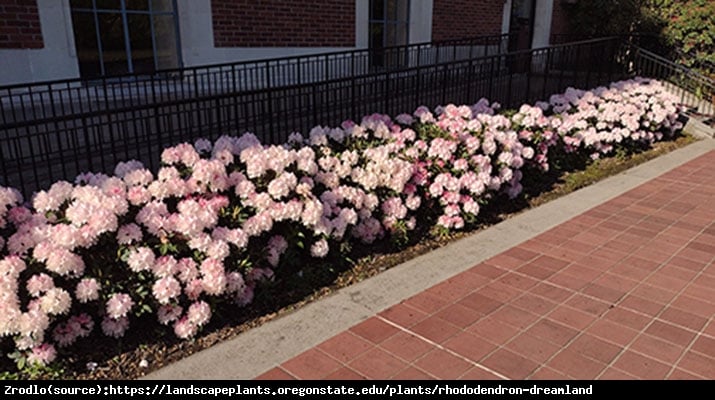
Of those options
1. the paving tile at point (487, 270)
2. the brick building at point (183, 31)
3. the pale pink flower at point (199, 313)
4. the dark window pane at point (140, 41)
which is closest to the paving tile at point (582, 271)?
the paving tile at point (487, 270)

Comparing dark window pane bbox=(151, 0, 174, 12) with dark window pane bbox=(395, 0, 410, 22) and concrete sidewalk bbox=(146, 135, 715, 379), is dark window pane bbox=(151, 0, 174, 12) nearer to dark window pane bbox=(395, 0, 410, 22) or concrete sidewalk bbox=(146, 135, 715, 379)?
dark window pane bbox=(395, 0, 410, 22)

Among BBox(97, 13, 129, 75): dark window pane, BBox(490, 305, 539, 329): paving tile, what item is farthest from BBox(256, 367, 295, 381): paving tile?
BBox(97, 13, 129, 75): dark window pane

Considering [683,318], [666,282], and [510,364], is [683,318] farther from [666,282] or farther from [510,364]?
[510,364]

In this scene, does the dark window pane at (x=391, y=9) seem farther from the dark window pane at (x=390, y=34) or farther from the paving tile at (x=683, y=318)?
the paving tile at (x=683, y=318)

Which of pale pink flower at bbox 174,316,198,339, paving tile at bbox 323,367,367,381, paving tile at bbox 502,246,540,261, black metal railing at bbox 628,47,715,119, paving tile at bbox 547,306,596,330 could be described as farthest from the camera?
black metal railing at bbox 628,47,715,119

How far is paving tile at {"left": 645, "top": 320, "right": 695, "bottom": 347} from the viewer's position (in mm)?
3252

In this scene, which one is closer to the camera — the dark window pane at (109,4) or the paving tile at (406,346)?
the paving tile at (406,346)

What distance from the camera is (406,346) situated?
10.4ft

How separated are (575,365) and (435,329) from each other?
77 cm

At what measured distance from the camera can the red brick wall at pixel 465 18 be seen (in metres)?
11.8

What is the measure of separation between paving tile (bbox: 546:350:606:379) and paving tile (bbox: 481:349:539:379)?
0.38 feet

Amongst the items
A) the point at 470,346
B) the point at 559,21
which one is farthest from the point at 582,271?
the point at 559,21

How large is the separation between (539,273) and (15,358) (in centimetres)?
328

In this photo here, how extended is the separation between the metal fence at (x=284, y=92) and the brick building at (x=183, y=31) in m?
0.24
